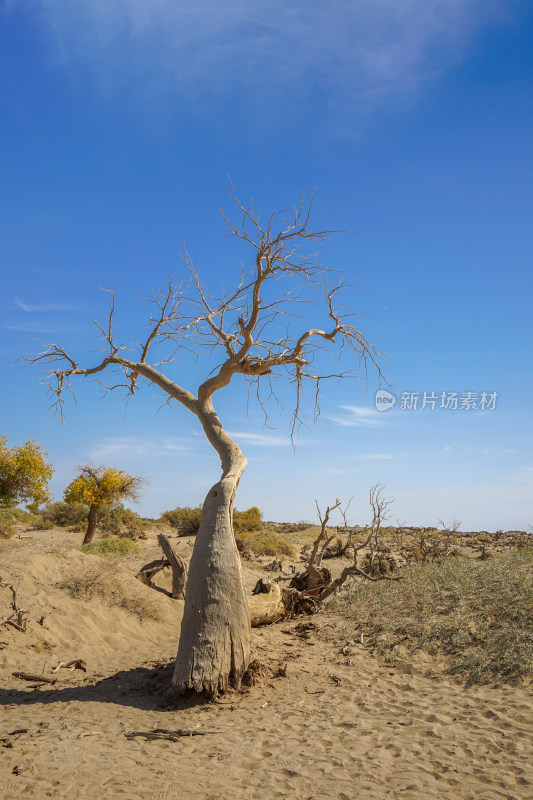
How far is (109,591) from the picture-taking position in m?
11.9

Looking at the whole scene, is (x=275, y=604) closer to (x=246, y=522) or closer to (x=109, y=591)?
(x=109, y=591)

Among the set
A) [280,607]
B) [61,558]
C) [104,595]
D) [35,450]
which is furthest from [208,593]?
[35,450]

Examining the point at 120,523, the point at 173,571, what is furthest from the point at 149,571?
the point at 120,523

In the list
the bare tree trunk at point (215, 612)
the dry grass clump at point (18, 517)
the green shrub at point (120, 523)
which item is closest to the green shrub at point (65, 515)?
the dry grass clump at point (18, 517)

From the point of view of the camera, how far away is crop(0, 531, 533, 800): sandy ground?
4.86 metres

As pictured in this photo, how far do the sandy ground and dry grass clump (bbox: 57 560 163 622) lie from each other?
1.62m

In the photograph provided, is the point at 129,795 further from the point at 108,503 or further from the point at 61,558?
the point at 108,503

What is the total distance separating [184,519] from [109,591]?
14933mm

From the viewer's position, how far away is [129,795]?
4.67 meters

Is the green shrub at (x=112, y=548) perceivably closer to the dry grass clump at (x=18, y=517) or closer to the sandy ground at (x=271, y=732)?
the sandy ground at (x=271, y=732)

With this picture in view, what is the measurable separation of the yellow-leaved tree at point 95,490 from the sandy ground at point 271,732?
425 inches

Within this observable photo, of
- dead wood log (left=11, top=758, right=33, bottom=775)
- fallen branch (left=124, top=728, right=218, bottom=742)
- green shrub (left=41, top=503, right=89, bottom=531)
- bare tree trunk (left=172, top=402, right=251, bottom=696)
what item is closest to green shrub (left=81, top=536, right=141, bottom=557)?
green shrub (left=41, top=503, right=89, bottom=531)

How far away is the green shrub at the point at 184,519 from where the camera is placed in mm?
24453

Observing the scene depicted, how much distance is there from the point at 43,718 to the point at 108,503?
14.6 meters
